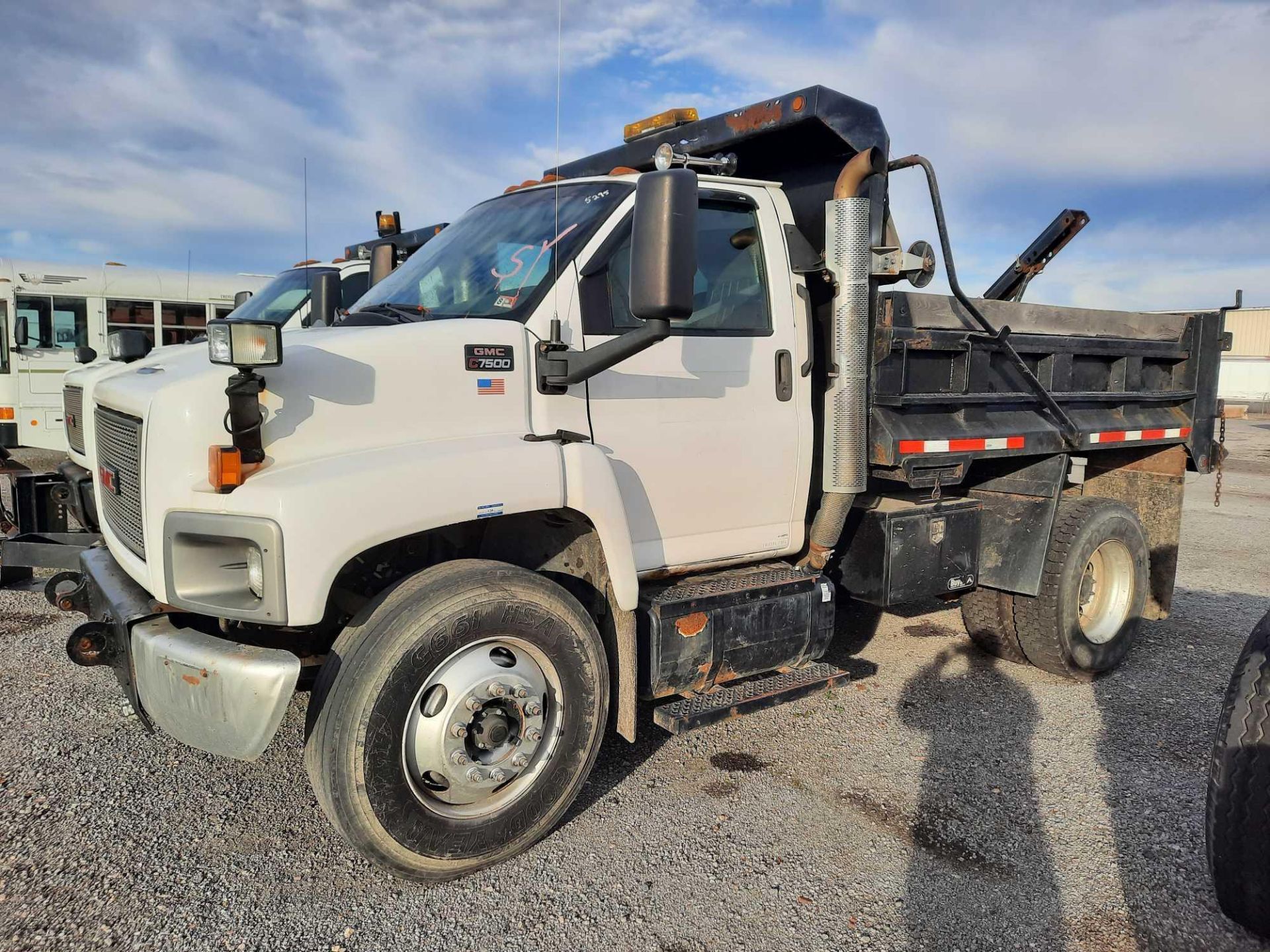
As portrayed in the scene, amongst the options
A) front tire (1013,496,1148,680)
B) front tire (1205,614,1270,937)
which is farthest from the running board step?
front tire (1013,496,1148,680)

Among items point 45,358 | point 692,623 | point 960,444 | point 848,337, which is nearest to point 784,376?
point 848,337

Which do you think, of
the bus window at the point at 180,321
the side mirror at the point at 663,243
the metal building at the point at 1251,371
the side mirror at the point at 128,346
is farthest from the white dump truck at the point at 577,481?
the metal building at the point at 1251,371

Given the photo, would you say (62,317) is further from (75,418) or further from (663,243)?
(663,243)

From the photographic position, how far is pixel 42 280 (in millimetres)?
12031

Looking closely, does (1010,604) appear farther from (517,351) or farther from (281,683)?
(281,683)

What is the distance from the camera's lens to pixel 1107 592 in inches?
220

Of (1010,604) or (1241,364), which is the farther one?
(1241,364)

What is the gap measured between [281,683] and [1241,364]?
50.8m

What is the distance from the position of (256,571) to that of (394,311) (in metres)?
1.29

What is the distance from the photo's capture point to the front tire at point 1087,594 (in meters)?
5.09

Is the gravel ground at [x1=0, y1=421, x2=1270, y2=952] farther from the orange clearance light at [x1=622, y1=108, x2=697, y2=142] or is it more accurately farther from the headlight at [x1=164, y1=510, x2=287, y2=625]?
the orange clearance light at [x1=622, y1=108, x2=697, y2=142]

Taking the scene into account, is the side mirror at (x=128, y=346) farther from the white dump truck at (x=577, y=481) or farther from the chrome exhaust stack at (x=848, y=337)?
the chrome exhaust stack at (x=848, y=337)

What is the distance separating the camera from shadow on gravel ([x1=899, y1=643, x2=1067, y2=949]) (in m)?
2.96

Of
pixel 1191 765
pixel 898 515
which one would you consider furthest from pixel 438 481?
pixel 1191 765
